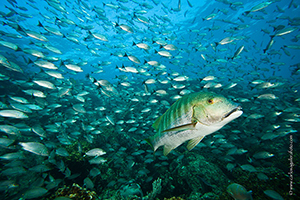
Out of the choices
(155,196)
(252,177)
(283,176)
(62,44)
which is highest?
(62,44)

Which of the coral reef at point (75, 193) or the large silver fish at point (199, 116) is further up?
the large silver fish at point (199, 116)

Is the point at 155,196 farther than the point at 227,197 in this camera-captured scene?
Yes

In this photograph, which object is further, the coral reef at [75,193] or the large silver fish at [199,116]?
the coral reef at [75,193]

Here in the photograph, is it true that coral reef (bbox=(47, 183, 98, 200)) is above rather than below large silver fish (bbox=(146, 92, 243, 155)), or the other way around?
below

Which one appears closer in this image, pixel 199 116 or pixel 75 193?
pixel 199 116

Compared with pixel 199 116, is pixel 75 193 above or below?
below

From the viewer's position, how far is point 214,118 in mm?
1301

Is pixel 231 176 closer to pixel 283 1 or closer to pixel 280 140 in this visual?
pixel 280 140

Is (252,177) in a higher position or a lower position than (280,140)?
higher

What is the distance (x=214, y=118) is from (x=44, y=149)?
553cm

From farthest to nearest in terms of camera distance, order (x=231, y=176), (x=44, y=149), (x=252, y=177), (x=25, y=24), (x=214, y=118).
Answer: (x=25, y=24), (x=231, y=176), (x=252, y=177), (x=44, y=149), (x=214, y=118)

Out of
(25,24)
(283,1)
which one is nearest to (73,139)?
(25,24)

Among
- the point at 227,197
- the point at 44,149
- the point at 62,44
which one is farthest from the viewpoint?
the point at 62,44

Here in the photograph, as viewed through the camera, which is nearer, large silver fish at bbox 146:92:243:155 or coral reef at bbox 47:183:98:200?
large silver fish at bbox 146:92:243:155
